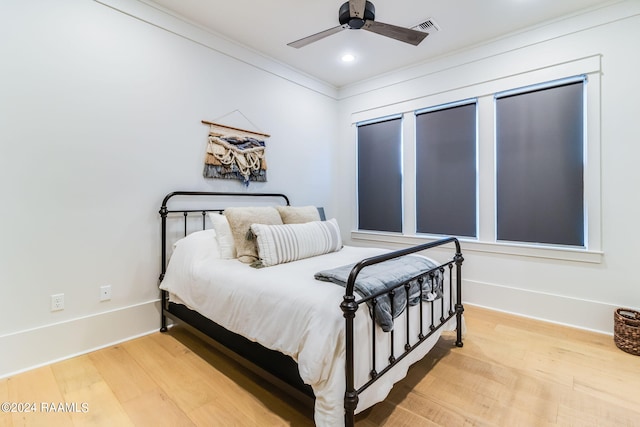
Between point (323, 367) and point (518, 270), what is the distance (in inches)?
101

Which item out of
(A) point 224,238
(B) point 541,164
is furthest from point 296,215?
(B) point 541,164

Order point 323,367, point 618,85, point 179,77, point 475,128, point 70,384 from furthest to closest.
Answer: point 475,128 < point 179,77 < point 618,85 < point 70,384 < point 323,367

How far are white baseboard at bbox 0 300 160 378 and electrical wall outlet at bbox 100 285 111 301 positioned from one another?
0.37 feet

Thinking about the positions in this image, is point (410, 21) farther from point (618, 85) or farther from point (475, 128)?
point (618, 85)

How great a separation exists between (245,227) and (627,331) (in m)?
2.95

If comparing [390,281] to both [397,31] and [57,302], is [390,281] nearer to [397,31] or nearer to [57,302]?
[397,31]

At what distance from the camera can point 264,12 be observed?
2643 millimetres

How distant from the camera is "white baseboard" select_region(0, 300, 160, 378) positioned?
1966 mm

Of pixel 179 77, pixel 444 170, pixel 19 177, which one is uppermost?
pixel 179 77

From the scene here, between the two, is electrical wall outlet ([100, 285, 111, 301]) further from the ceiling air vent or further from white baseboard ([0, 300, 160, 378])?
the ceiling air vent

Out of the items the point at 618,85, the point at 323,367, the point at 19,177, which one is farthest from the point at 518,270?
the point at 19,177

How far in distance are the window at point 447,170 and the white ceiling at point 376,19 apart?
691mm

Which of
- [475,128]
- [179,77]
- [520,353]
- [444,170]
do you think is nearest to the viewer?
[520,353]

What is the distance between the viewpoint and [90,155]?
225 centimetres
